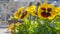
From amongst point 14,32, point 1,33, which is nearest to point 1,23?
point 1,33

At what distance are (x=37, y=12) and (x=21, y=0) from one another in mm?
1041

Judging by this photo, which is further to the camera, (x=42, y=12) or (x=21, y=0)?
(x=21, y=0)

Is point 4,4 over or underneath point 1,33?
over

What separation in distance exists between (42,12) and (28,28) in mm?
93

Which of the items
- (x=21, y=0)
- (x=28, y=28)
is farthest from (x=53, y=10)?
(x=21, y=0)

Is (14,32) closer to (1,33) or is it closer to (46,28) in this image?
(46,28)

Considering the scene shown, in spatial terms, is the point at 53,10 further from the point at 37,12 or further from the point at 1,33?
the point at 1,33

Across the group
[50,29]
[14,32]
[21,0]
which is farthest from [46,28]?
[21,0]

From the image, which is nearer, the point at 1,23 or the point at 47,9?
the point at 47,9

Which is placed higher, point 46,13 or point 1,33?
point 46,13

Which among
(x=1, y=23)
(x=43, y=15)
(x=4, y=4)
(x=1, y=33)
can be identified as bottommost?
(x=1, y=33)

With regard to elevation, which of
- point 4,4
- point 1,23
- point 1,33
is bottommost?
point 1,33

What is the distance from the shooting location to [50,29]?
1.69 feet

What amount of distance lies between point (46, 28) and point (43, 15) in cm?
5
